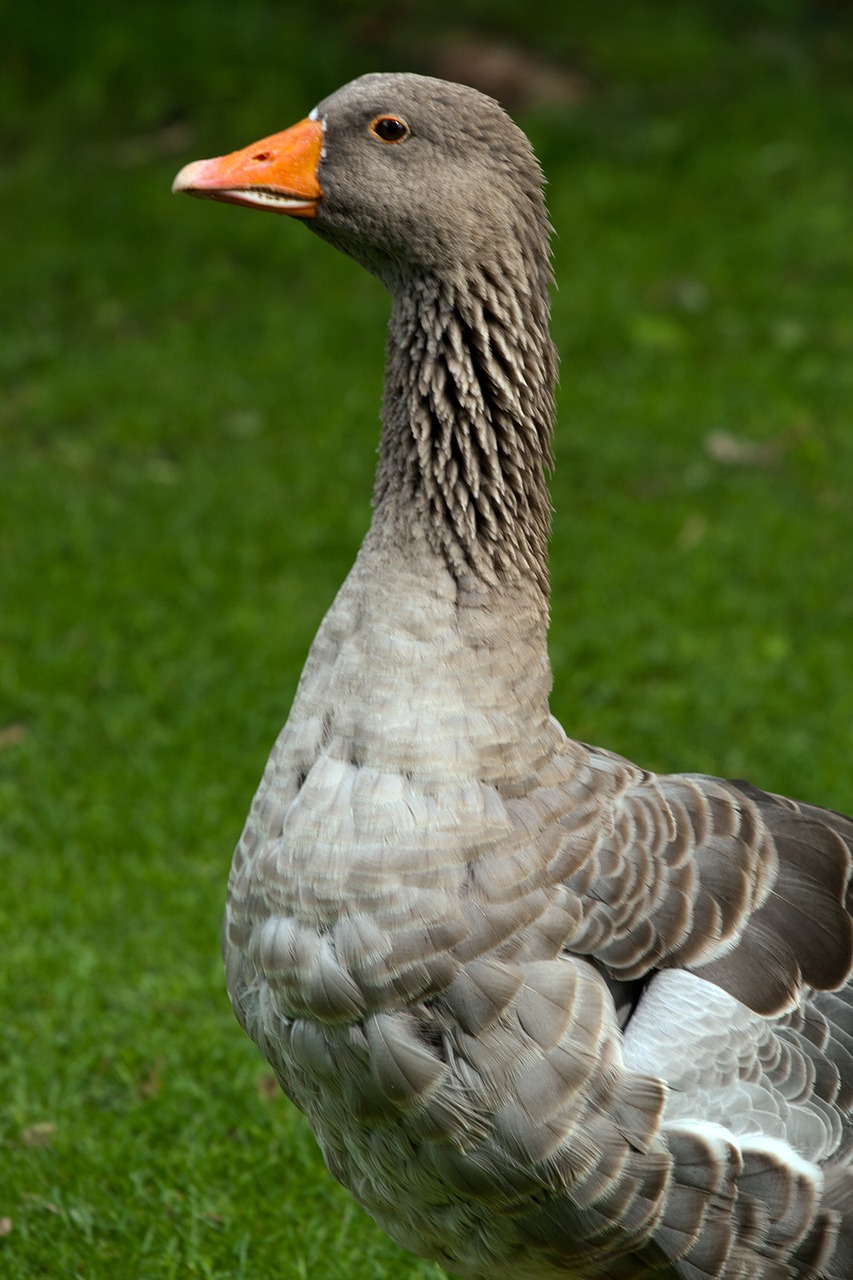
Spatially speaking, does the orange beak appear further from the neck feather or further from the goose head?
the neck feather

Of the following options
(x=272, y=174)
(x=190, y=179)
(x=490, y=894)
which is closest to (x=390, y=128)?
(x=272, y=174)

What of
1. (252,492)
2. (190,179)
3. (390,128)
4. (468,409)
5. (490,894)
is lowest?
(490,894)

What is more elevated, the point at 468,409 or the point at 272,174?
the point at 272,174

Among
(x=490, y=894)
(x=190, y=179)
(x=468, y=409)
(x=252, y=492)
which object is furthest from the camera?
(x=252, y=492)

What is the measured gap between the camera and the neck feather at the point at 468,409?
10.3 feet

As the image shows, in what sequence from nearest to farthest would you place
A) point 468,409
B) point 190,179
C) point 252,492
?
1. point 190,179
2. point 468,409
3. point 252,492

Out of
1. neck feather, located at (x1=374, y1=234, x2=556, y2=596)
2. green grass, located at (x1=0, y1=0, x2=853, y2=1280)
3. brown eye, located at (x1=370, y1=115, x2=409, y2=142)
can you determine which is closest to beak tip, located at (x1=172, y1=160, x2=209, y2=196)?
brown eye, located at (x1=370, y1=115, x2=409, y2=142)

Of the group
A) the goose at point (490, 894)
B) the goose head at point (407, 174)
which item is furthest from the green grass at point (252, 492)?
the goose head at point (407, 174)

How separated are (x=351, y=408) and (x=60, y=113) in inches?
173

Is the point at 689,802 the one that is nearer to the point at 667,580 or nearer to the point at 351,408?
the point at 667,580

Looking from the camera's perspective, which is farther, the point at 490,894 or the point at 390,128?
the point at 390,128

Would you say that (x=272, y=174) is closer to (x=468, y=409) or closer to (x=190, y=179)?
(x=190, y=179)

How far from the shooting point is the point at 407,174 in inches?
A: 122

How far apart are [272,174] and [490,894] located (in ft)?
4.95
